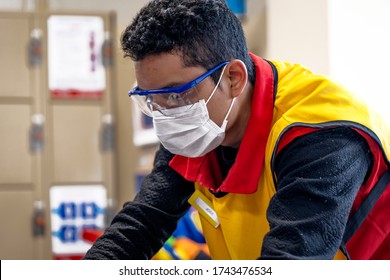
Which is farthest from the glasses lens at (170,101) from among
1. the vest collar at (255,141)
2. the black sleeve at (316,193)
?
the black sleeve at (316,193)

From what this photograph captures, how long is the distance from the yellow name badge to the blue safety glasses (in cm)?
27

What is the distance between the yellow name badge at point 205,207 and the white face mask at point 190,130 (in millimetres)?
147

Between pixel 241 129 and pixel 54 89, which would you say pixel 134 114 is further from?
pixel 241 129

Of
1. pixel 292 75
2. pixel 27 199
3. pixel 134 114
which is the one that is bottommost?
pixel 27 199

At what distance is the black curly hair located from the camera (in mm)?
1293

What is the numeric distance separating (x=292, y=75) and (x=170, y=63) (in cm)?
27

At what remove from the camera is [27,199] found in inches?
183

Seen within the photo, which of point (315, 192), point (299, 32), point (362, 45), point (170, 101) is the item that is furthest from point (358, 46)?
point (315, 192)

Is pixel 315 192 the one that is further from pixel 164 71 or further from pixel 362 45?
pixel 362 45

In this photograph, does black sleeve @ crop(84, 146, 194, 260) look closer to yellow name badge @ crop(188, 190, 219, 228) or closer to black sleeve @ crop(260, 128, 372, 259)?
yellow name badge @ crop(188, 190, 219, 228)

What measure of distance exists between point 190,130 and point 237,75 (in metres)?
0.15

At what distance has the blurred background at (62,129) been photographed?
4648mm

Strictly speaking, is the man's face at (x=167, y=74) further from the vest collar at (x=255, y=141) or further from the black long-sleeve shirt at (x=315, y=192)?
the black long-sleeve shirt at (x=315, y=192)
